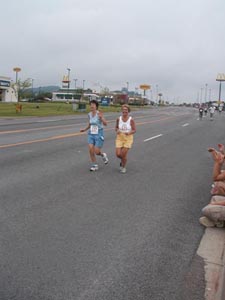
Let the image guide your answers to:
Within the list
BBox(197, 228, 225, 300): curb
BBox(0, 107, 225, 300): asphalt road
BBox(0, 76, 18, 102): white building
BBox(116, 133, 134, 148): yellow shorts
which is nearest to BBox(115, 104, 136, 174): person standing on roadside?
BBox(116, 133, 134, 148): yellow shorts

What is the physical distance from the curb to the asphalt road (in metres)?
0.09

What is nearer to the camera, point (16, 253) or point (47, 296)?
point (47, 296)

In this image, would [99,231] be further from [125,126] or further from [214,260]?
[125,126]

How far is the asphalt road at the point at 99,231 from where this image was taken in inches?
166

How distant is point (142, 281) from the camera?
4355 millimetres

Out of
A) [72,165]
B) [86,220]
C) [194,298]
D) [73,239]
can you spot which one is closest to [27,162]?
[72,165]

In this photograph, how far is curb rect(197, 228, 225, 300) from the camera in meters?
4.21

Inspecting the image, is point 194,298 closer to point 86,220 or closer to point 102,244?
point 102,244

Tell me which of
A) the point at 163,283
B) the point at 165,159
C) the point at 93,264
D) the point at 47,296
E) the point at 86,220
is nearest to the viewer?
the point at 47,296

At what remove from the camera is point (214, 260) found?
5.09 metres

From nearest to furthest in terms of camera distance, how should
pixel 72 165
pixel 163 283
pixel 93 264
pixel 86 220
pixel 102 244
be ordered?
pixel 163 283 < pixel 93 264 < pixel 102 244 < pixel 86 220 < pixel 72 165

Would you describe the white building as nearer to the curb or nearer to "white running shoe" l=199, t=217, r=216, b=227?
"white running shoe" l=199, t=217, r=216, b=227

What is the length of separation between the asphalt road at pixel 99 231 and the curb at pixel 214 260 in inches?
3.5

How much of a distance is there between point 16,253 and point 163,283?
1654 mm
